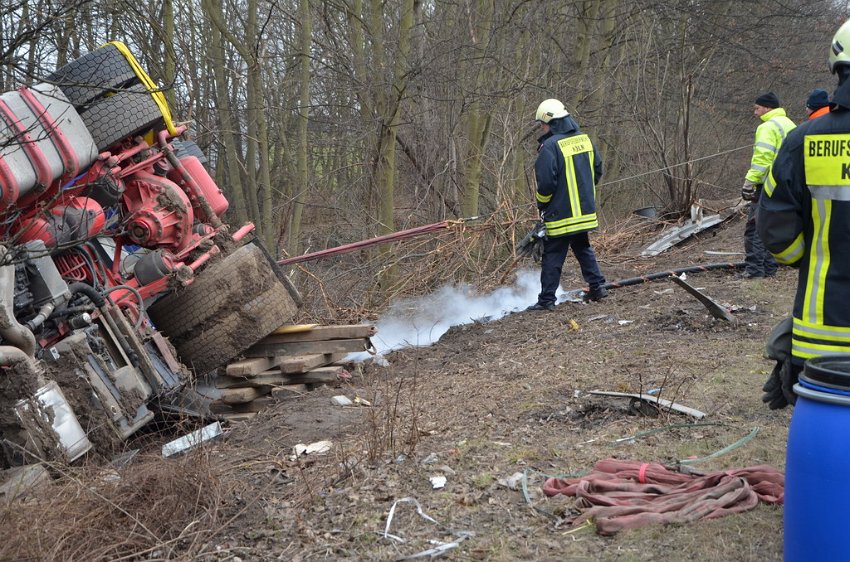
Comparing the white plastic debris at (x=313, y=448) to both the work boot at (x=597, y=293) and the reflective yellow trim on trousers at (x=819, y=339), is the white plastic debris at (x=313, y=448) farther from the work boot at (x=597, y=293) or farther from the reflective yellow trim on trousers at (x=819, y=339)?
the work boot at (x=597, y=293)

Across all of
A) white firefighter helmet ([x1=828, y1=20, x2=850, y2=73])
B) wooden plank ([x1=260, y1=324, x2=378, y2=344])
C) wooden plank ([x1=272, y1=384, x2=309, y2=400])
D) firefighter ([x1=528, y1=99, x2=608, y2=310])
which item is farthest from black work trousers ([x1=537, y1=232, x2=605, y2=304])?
white firefighter helmet ([x1=828, y1=20, x2=850, y2=73])

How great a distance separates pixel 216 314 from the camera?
23.0 ft

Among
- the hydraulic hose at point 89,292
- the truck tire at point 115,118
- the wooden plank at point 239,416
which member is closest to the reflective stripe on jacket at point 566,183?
the wooden plank at point 239,416

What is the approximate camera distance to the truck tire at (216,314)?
6.96 meters

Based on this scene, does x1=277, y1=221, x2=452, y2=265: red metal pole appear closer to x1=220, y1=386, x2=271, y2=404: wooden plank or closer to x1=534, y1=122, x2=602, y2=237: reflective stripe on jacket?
x1=534, y1=122, x2=602, y2=237: reflective stripe on jacket

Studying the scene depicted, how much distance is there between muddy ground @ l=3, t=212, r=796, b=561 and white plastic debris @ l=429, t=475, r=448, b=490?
0.03 m

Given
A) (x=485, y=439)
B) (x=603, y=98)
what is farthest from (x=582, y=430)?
(x=603, y=98)

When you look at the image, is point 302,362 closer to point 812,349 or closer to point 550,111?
point 550,111

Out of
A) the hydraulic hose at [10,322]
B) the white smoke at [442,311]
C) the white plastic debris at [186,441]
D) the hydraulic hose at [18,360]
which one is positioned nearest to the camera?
the hydraulic hose at [18,360]

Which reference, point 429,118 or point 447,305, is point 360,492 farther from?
point 429,118

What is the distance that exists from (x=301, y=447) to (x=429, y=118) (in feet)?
29.2

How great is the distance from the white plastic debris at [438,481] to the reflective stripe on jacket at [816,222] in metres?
1.67

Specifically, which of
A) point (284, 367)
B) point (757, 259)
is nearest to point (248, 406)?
point (284, 367)

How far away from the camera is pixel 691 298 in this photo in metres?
8.53
